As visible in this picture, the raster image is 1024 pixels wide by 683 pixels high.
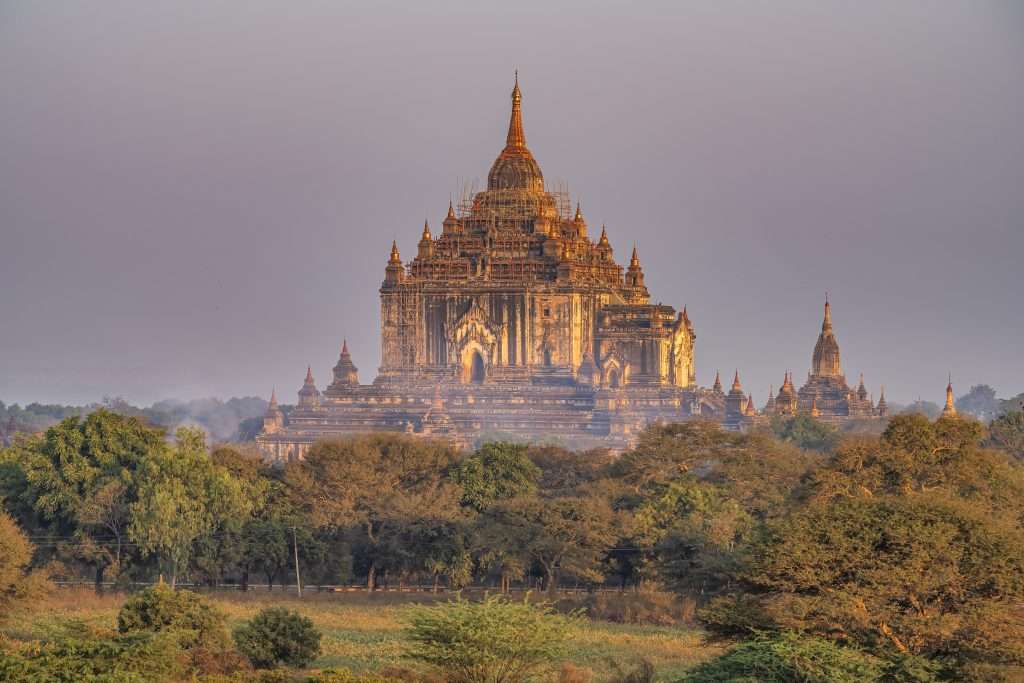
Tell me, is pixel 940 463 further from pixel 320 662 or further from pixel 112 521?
pixel 112 521

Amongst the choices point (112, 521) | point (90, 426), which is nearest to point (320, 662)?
point (112, 521)

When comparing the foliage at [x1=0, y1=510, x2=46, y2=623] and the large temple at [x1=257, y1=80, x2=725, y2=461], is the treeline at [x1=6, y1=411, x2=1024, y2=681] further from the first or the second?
the large temple at [x1=257, y1=80, x2=725, y2=461]

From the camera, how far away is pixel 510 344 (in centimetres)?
11969

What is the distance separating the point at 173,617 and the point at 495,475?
2433 centimetres

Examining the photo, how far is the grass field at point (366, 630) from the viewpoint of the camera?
46250mm

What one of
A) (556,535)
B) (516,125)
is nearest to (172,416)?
(516,125)

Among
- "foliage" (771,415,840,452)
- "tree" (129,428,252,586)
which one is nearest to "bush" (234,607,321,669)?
"tree" (129,428,252,586)

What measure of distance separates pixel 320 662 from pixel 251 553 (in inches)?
605

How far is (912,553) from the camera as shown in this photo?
3834 cm

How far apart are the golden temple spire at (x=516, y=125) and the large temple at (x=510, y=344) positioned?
6.31 ft

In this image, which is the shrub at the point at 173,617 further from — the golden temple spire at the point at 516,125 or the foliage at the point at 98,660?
the golden temple spire at the point at 516,125

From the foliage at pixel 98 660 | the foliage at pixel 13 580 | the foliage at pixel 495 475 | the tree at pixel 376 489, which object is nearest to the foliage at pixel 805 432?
the foliage at pixel 495 475

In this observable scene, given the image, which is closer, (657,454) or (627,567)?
(627,567)

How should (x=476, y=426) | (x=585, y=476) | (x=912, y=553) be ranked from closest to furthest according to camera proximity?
1. (x=912, y=553)
2. (x=585, y=476)
3. (x=476, y=426)
